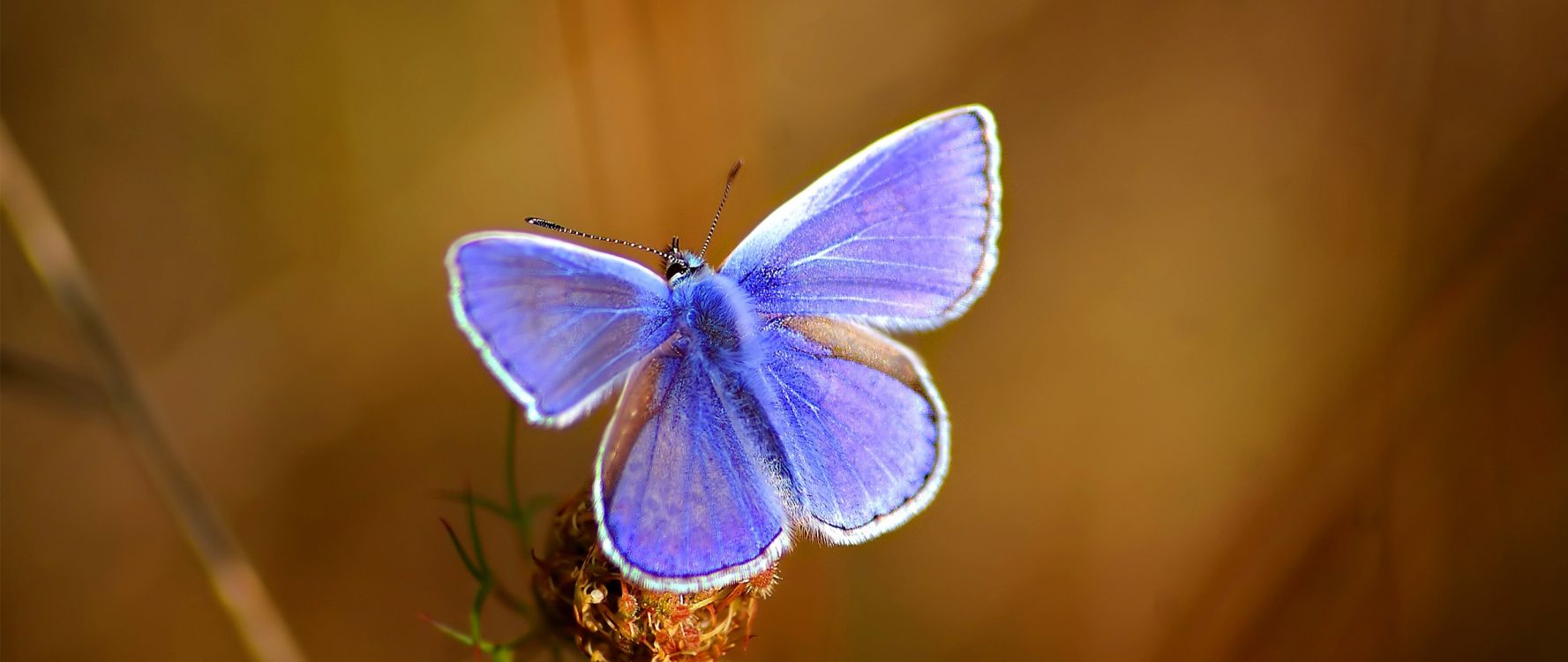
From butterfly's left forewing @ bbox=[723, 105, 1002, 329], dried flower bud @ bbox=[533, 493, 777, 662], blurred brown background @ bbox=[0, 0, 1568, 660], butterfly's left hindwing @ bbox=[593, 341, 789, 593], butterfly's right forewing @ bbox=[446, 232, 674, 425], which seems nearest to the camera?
butterfly's right forewing @ bbox=[446, 232, 674, 425]

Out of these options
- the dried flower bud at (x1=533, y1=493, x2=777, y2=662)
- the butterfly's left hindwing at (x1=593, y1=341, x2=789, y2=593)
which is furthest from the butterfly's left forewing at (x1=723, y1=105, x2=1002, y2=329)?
the dried flower bud at (x1=533, y1=493, x2=777, y2=662)

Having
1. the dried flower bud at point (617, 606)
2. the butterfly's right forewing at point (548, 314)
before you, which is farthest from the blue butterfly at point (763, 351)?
the dried flower bud at point (617, 606)

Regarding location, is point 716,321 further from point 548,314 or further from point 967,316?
point 967,316

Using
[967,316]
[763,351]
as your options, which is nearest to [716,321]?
[763,351]

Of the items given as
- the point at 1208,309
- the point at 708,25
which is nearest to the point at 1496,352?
the point at 1208,309

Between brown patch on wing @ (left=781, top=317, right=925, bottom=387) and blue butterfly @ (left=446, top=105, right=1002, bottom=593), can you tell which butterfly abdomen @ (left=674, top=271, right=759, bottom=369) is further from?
brown patch on wing @ (left=781, top=317, right=925, bottom=387)

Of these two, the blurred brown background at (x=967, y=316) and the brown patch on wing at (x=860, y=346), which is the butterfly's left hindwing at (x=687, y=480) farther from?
the blurred brown background at (x=967, y=316)
